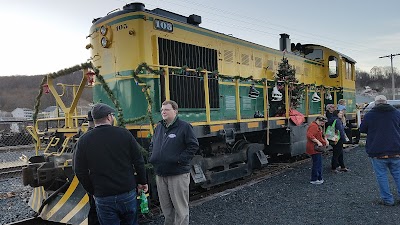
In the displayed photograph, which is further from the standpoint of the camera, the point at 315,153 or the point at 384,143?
the point at 315,153

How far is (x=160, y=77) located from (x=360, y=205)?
4016 millimetres

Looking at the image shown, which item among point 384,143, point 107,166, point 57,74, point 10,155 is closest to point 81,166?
point 107,166

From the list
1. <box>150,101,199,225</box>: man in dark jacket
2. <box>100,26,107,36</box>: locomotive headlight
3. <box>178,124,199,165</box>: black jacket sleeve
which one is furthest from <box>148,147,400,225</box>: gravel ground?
<box>100,26,107,36</box>: locomotive headlight

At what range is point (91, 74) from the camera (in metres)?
5.27

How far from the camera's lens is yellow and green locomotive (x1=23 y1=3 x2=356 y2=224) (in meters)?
5.20

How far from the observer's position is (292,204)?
572 cm

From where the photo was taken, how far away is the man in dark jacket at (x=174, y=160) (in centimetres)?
404

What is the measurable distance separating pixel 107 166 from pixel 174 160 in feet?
3.22

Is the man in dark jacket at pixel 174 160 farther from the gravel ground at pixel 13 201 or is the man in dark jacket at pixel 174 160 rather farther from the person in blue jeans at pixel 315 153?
the person in blue jeans at pixel 315 153

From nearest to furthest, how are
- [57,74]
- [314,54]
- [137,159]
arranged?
1. [137,159]
2. [57,74]
3. [314,54]

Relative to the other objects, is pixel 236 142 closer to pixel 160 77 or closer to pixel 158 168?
pixel 160 77

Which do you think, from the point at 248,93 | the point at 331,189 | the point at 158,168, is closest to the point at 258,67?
the point at 248,93

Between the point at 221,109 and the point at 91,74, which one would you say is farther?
the point at 221,109

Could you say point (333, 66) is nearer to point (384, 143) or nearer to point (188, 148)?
point (384, 143)
